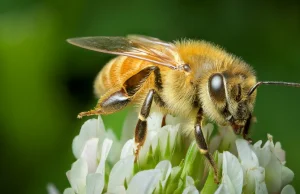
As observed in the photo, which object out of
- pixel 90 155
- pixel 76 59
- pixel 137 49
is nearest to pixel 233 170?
pixel 90 155

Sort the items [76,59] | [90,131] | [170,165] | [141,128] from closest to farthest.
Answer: [170,165]
[141,128]
[90,131]
[76,59]

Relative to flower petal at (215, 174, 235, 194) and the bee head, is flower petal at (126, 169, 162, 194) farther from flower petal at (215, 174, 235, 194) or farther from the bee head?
the bee head

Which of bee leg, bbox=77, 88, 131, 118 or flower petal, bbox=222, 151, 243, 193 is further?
bee leg, bbox=77, 88, 131, 118

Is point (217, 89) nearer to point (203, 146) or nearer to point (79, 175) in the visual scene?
point (203, 146)

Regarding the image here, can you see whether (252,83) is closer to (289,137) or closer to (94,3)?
(289,137)

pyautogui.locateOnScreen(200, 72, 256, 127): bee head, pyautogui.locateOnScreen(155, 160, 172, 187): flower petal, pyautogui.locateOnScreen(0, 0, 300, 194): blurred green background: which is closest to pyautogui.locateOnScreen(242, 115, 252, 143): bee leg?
pyautogui.locateOnScreen(200, 72, 256, 127): bee head

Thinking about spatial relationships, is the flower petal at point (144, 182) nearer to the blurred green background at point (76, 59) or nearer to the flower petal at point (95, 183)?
the flower petal at point (95, 183)

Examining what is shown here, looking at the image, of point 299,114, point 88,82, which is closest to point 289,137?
point 299,114
